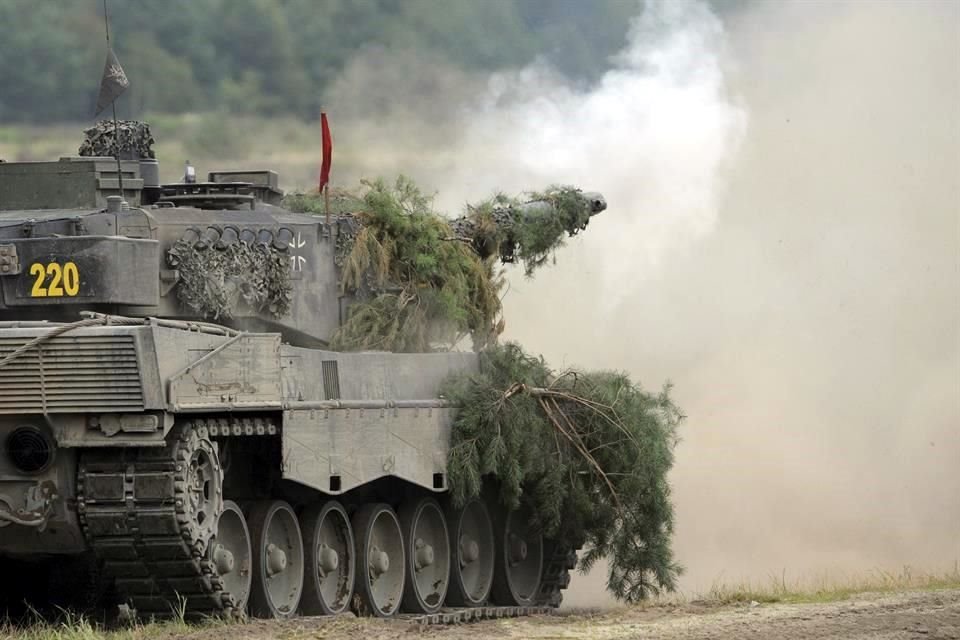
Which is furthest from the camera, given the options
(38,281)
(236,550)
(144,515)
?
(236,550)

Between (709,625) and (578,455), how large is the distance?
4.29 m

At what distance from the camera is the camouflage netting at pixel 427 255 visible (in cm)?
2019

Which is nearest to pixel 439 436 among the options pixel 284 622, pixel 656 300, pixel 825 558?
pixel 284 622

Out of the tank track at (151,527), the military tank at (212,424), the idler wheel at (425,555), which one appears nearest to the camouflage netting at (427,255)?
the military tank at (212,424)

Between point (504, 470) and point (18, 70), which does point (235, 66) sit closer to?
point (18, 70)

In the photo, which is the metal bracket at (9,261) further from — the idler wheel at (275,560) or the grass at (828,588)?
the grass at (828,588)

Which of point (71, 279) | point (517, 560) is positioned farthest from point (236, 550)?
point (517, 560)

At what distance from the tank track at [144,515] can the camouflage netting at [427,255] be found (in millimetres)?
3907

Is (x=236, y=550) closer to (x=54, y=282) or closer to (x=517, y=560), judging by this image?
(x=54, y=282)

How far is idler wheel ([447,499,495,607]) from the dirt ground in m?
1.92

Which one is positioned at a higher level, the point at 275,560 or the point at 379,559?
the point at 379,559

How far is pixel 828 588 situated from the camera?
20.5m

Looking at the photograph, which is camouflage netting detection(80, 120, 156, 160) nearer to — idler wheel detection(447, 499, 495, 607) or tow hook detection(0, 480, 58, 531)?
idler wheel detection(447, 499, 495, 607)

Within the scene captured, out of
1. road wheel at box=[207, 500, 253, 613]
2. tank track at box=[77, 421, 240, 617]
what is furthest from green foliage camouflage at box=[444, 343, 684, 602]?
tank track at box=[77, 421, 240, 617]
